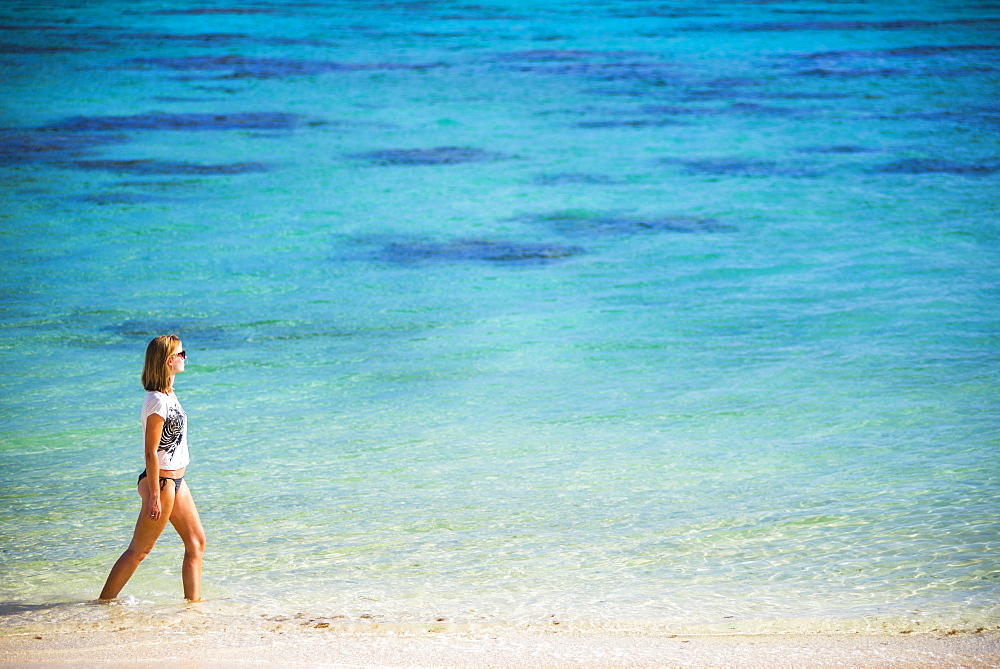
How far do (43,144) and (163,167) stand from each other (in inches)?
91.6

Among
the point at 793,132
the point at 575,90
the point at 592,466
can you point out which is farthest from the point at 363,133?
the point at 592,466

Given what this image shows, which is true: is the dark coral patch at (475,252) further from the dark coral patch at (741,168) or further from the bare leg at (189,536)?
the bare leg at (189,536)

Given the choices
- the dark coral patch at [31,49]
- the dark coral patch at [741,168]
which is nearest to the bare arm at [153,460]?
the dark coral patch at [741,168]

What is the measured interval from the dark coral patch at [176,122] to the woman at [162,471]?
48.8ft

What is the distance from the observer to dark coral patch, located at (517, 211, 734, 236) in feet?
44.4

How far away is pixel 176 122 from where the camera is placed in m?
18.2

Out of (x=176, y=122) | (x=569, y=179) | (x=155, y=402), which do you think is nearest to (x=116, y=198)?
(x=176, y=122)

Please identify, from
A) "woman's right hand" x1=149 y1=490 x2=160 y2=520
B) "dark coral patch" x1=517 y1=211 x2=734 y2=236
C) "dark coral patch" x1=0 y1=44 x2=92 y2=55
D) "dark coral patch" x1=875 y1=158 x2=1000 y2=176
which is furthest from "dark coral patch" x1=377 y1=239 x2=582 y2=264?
"dark coral patch" x1=0 y1=44 x2=92 y2=55

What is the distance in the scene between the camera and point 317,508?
224 inches

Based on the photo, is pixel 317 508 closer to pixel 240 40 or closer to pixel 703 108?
pixel 703 108

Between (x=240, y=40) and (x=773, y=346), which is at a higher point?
(x=240, y=40)

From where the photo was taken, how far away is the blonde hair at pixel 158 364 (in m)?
4.00

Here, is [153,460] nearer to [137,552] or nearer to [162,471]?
[162,471]

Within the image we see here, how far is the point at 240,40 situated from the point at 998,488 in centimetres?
2106
